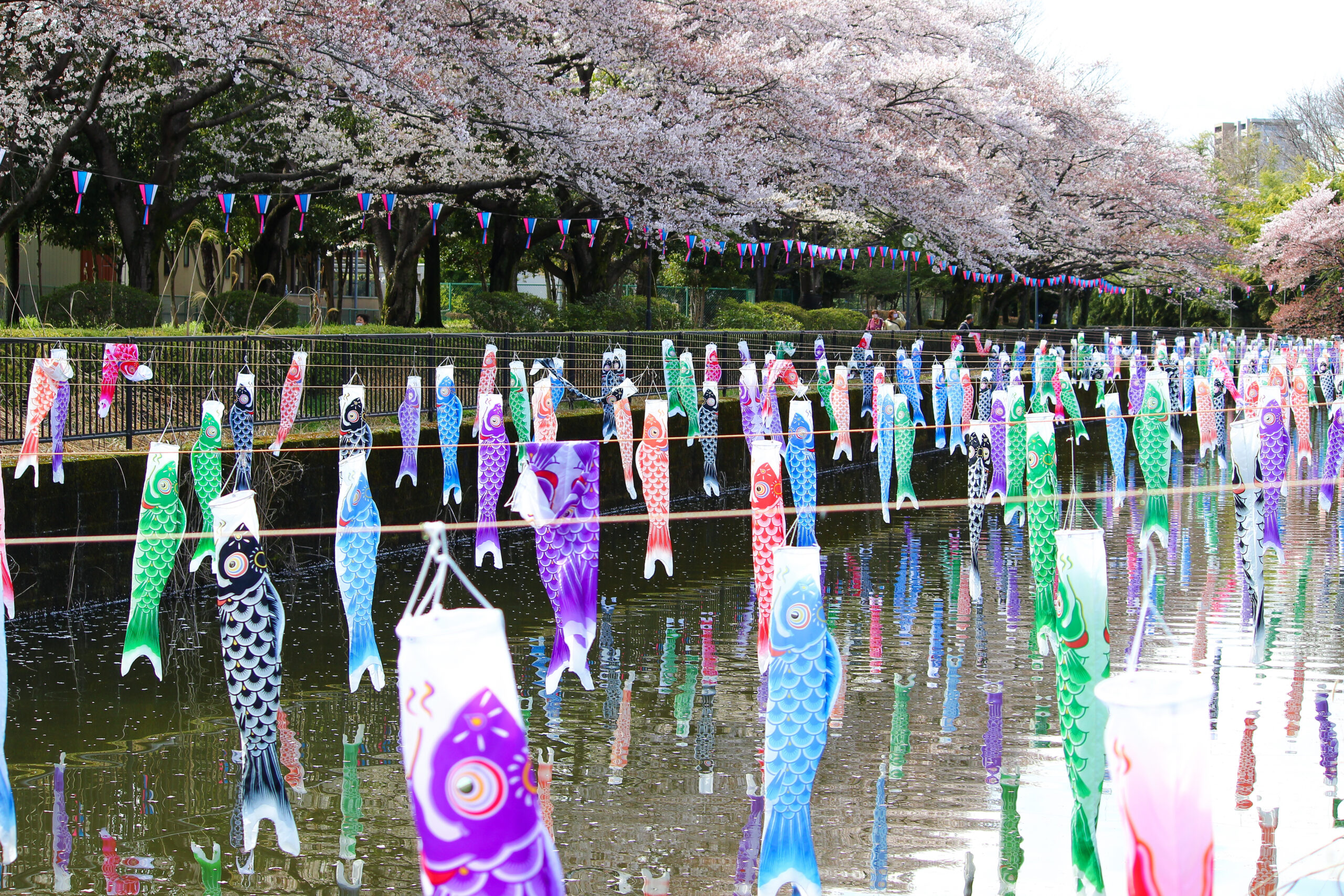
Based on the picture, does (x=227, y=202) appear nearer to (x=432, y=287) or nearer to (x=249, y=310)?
(x=249, y=310)

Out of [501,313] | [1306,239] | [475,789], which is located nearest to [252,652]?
[475,789]

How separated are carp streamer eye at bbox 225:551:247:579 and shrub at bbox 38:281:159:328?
11355 millimetres

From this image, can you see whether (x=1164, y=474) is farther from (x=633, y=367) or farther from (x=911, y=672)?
(x=633, y=367)

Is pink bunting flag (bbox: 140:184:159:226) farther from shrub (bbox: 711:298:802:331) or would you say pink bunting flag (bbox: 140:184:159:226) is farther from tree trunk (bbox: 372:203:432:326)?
shrub (bbox: 711:298:802:331)

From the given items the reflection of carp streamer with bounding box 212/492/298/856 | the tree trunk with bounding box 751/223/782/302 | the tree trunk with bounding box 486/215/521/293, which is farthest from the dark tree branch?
the tree trunk with bounding box 751/223/782/302

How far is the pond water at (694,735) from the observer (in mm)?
5945

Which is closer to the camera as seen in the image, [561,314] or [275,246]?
[561,314]

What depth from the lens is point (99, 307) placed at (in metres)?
15.8

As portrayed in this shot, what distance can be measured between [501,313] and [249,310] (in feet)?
18.9

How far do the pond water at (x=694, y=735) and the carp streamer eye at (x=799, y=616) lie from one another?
179 cm

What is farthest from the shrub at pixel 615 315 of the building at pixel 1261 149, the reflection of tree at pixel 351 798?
the building at pixel 1261 149

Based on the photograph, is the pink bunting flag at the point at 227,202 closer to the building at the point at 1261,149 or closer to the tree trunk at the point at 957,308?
the tree trunk at the point at 957,308

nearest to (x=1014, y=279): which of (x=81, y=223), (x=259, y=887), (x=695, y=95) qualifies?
(x=695, y=95)

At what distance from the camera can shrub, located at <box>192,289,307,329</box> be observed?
56.3ft
